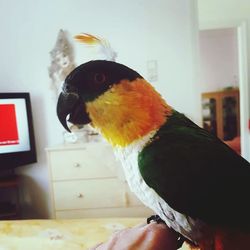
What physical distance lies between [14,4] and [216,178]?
92.5 inches

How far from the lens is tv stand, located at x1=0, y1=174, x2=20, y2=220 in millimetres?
2099

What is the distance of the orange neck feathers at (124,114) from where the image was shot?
35cm

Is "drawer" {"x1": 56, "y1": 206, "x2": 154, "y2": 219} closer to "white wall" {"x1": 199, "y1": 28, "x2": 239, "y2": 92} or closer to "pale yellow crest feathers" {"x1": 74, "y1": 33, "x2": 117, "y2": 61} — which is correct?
"pale yellow crest feathers" {"x1": 74, "y1": 33, "x2": 117, "y2": 61}

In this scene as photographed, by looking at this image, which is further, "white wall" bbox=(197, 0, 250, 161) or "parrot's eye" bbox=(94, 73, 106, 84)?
"white wall" bbox=(197, 0, 250, 161)

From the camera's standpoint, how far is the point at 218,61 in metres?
4.62

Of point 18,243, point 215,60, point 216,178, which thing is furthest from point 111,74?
point 215,60

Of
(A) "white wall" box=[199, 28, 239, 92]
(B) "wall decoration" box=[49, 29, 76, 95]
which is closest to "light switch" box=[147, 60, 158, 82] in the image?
(B) "wall decoration" box=[49, 29, 76, 95]

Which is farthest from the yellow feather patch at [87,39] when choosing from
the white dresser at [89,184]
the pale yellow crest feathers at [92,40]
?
the white dresser at [89,184]

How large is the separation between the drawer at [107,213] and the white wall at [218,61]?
9.80 feet

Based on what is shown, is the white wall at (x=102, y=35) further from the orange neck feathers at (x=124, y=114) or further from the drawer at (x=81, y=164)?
the orange neck feathers at (x=124, y=114)

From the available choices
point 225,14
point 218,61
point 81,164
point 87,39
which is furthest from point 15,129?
point 218,61

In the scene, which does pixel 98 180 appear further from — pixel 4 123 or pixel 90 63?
pixel 90 63

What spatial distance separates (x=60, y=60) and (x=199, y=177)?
2.07 meters


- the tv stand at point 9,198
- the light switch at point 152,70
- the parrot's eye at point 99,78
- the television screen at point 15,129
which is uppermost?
the light switch at point 152,70
